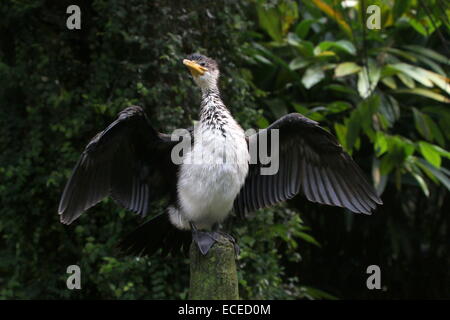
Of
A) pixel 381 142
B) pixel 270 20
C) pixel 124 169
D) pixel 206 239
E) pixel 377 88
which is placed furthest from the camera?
pixel 377 88

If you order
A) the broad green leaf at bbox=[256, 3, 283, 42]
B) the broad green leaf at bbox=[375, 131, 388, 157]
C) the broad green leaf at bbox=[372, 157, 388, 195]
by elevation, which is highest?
the broad green leaf at bbox=[256, 3, 283, 42]

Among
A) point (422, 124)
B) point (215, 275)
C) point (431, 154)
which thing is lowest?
point (215, 275)

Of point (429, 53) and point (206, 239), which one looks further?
Result: point (429, 53)

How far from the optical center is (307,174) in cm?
378

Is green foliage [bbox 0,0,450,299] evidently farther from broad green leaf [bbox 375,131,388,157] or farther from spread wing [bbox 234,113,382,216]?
spread wing [bbox 234,113,382,216]

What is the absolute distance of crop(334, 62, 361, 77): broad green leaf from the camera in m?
5.57

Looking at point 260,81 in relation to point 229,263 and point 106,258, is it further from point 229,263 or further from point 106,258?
point 229,263

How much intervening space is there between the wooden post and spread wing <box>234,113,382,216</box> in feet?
2.49

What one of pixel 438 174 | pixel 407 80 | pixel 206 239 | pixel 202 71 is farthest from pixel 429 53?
pixel 206 239

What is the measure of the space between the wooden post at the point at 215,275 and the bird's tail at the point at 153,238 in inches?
24.7

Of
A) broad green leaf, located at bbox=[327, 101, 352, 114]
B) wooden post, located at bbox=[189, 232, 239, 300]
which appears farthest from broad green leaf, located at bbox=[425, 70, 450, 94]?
wooden post, located at bbox=[189, 232, 239, 300]

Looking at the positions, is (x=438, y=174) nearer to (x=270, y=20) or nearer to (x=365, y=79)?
(x=365, y=79)

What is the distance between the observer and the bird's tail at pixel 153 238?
3688mm

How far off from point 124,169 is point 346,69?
2673 mm
